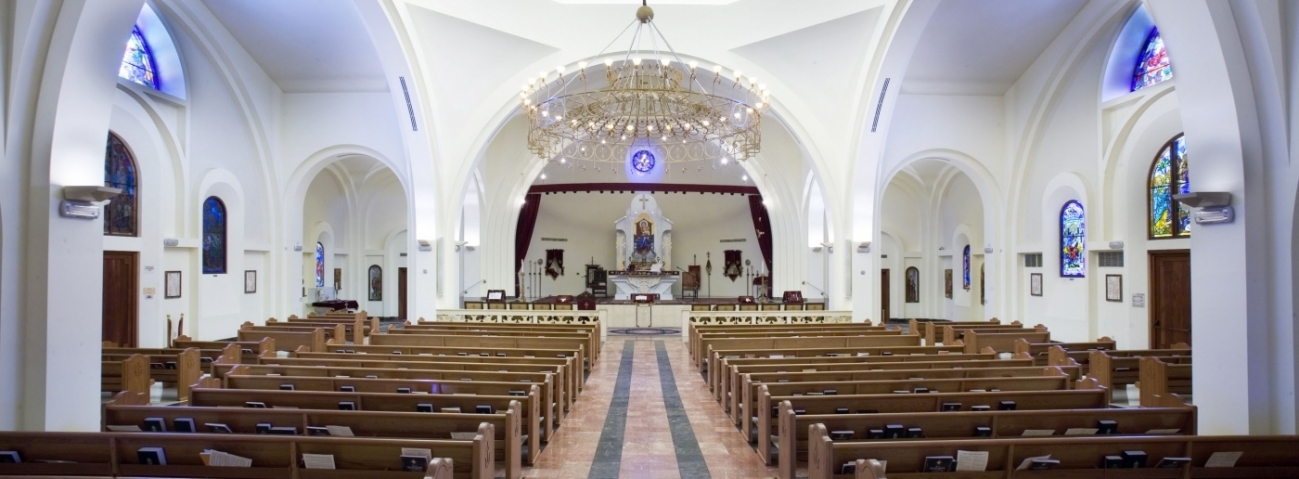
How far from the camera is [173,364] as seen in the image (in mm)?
8016

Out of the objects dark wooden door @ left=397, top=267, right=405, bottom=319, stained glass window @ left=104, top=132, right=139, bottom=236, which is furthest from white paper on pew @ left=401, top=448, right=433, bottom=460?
dark wooden door @ left=397, top=267, right=405, bottom=319

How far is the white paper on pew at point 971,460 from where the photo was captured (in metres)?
3.83

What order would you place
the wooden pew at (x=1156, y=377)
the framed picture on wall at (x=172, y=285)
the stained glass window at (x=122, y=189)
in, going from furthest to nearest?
1. the framed picture on wall at (x=172, y=285)
2. the stained glass window at (x=122, y=189)
3. the wooden pew at (x=1156, y=377)

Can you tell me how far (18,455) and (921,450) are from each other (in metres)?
5.13

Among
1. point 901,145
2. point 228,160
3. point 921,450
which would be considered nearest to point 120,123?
point 228,160

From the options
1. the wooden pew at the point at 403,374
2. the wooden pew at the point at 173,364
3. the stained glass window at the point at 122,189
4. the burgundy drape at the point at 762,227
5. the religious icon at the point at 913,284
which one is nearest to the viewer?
the wooden pew at the point at 403,374

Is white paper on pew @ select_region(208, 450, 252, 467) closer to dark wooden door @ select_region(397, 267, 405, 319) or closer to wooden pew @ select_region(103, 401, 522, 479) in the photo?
wooden pew @ select_region(103, 401, 522, 479)

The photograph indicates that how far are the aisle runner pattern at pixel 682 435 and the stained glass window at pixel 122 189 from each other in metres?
9.68

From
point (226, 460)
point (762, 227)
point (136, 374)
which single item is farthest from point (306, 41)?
point (762, 227)

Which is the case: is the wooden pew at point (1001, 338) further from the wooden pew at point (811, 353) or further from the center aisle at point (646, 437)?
the center aisle at point (646, 437)

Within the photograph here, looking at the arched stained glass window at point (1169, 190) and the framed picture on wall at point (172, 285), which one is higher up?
the arched stained glass window at point (1169, 190)

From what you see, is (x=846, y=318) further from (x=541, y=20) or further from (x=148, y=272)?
(x=148, y=272)

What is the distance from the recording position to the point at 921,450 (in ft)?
12.7

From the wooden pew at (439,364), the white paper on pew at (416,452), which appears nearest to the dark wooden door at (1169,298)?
the wooden pew at (439,364)
